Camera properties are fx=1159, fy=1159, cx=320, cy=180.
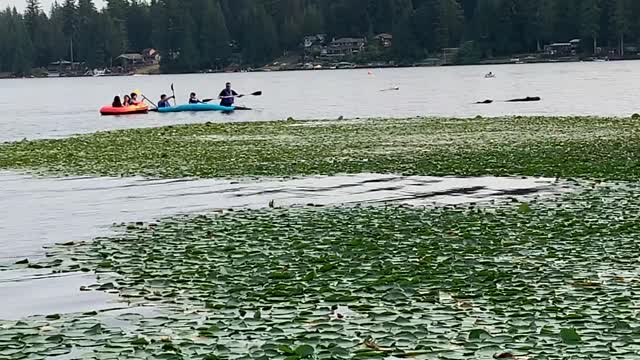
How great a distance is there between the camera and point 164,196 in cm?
2670

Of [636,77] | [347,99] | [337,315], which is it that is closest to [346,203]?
[337,315]

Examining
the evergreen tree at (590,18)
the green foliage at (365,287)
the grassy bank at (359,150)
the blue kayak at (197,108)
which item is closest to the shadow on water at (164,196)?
the green foliage at (365,287)

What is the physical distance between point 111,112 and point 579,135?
38.0 metres

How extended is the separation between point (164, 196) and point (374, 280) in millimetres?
12184

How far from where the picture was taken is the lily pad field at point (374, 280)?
40.0 feet

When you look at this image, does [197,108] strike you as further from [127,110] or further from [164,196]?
[164,196]

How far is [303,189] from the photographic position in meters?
26.9

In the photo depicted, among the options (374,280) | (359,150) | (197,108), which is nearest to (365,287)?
(374,280)

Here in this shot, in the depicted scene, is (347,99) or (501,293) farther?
(347,99)

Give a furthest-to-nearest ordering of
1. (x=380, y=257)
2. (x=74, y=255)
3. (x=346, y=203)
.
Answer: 1. (x=346, y=203)
2. (x=74, y=255)
3. (x=380, y=257)

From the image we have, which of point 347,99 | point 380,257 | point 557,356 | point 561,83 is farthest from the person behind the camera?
Result: point 561,83

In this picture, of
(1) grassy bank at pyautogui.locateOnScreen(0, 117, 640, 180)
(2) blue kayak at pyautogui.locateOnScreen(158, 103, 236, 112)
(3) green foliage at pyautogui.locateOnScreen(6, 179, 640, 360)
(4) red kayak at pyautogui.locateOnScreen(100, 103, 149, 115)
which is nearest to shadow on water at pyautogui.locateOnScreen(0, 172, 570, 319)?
(3) green foliage at pyautogui.locateOnScreen(6, 179, 640, 360)

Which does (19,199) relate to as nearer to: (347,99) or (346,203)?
(346,203)

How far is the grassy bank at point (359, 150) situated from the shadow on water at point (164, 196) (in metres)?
1.73
